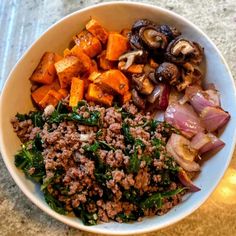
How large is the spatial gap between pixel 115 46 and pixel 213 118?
34 cm

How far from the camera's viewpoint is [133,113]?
4.28 ft

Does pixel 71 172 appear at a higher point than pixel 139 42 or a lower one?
lower

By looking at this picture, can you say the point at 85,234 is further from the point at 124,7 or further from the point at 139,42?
the point at 124,7

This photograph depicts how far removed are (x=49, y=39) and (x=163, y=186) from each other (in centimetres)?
54

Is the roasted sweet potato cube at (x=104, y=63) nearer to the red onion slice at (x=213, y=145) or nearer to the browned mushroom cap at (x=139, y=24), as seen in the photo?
the browned mushroom cap at (x=139, y=24)

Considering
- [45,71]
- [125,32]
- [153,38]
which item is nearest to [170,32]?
[153,38]

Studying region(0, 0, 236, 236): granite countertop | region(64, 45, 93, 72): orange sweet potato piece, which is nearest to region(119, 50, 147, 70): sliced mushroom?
region(64, 45, 93, 72): orange sweet potato piece

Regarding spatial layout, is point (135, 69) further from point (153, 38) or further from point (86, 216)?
point (86, 216)

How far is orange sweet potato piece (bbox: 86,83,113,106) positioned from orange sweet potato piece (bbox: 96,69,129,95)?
2 centimetres

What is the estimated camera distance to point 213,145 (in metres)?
1.26

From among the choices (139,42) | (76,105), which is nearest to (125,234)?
(76,105)

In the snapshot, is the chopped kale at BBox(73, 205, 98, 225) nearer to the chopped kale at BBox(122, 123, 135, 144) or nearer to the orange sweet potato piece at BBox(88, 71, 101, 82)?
the chopped kale at BBox(122, 123, 135, 144)

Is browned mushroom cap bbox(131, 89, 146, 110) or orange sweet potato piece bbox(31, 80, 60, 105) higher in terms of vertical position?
browned mushroom cap bbox(131, 89, 146, 110)

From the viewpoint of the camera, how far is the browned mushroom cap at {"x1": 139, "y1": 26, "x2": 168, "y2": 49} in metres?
1.32
